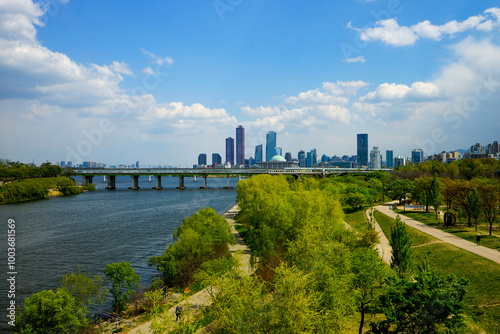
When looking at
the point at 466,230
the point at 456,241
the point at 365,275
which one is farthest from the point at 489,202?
the point at 365,275

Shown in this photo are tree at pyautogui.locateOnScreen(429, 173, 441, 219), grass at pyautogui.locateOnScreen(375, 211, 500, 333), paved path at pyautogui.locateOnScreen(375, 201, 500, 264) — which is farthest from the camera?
tree at pyautogui.locateOnScreen(429, 173, 441, 219)

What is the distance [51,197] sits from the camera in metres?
126

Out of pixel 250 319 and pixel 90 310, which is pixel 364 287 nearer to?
pixel 250 319

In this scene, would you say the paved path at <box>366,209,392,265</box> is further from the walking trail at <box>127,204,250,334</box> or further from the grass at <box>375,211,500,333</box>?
the walking trail at <box>127,204,250,334</box>

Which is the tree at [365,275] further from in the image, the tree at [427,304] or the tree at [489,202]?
the tree at [489,202]

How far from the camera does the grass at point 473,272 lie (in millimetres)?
23706

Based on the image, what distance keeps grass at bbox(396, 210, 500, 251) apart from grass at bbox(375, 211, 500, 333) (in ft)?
13.7

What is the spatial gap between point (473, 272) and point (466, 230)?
734 inches

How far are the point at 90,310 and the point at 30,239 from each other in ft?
107

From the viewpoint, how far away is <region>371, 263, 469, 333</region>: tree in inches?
589

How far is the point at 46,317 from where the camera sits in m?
21.3

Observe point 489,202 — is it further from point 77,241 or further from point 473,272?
point 77,241

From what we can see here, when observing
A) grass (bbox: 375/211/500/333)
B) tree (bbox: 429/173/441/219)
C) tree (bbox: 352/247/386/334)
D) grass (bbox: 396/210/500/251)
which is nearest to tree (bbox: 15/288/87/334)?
tree (bbox: 352/247/386/334)

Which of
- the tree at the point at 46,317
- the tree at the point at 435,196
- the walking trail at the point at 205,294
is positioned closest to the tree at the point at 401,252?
the walking trail at the point at 205,294
